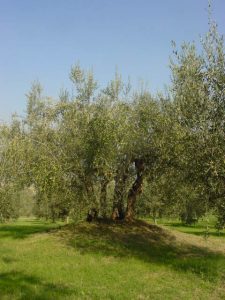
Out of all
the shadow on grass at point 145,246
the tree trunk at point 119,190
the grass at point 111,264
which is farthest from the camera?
the tree trunk at point 119,190

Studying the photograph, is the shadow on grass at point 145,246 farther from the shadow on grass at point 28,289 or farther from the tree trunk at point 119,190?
the shadow on grass at point 28,289

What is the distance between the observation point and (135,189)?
3052cm

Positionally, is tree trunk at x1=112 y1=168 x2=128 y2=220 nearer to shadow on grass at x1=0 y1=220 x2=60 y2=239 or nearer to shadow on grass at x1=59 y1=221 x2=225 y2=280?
shadow on grass at x1=59 y1=221 x2=225 y2=280

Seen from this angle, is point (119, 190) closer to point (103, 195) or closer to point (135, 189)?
point (103, 195)

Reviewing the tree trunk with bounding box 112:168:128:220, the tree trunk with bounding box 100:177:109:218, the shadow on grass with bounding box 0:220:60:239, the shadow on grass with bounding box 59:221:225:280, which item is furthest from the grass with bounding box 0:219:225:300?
the shadow on grass with bounding box 0:220:60:239

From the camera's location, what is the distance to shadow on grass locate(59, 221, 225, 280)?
2238 cm

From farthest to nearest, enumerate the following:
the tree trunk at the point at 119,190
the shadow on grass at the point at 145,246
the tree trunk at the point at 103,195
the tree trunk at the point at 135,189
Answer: the tree trunk at the point at 135,189 → the tree trunk at the point at 119,190 → the tree trunk at the point at 103,195 → the shadow on grass at the point at 145,246

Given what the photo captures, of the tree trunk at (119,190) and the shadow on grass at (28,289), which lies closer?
the shadow on grass at (28,289)

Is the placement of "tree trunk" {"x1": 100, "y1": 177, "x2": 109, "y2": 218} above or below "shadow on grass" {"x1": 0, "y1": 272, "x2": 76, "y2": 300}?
above

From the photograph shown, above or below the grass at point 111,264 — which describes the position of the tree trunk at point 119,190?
above

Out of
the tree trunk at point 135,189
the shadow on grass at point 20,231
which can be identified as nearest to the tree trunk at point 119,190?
the tree trunk at point 135,189

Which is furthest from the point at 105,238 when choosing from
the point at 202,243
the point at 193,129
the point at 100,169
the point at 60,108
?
the point at 193,129

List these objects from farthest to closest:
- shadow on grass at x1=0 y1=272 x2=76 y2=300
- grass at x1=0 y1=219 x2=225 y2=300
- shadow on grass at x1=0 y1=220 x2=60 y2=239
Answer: shadow on grass at x1=0 y1=220 x2=60 y2=239, grass at x1=0 y1=219 x2=225 y2=300, shadow on grass at x1=0 y1=272 x2=76 y2=300

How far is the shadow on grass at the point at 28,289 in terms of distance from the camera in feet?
50.2
